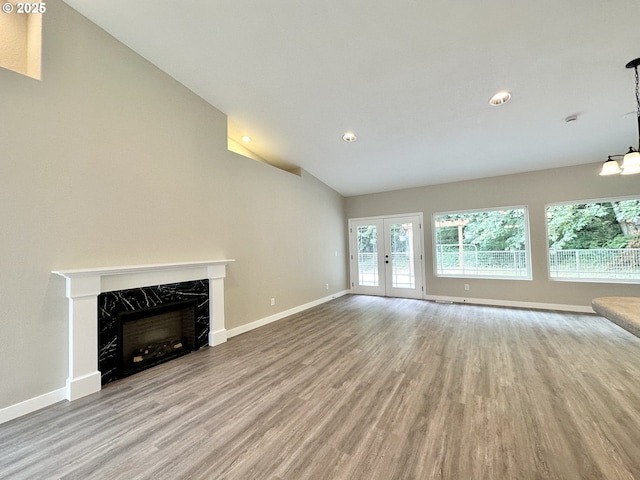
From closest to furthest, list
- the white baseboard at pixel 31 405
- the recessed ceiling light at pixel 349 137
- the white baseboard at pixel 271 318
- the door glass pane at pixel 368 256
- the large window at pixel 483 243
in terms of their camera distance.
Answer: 1. the white baseboard at pixel 31 405
2. the white baseboard at pixel 271 318
3. the recessed ceiling light at pixel 349 137
4. the large window at pixel 483 243
5. the door glass pane at pixel 368 256

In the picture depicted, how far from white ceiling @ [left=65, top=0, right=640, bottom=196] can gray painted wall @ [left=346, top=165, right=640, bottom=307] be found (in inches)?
21.4

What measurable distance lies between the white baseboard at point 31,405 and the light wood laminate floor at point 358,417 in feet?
0.23

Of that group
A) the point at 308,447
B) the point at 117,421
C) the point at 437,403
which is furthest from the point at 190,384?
the point at 437,403

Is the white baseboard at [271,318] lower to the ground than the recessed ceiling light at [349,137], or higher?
lower

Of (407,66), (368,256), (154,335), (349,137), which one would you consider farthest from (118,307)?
(368,256)

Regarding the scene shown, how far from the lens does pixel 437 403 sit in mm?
2092

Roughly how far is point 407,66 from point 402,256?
175 inches

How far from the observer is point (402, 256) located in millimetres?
6414

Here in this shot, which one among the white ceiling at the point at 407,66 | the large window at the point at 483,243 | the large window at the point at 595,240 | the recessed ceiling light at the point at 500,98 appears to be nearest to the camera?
the white ceiling at the point at 407,66

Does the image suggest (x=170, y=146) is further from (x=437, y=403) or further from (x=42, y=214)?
(x=437, y=403)

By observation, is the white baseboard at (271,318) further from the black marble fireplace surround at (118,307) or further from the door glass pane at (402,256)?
the door glass pane at (402,256)

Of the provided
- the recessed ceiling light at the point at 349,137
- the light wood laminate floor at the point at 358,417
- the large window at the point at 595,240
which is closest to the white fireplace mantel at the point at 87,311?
the light wood laminate floor at the point at 358,417

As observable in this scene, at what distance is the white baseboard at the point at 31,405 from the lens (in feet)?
6.58

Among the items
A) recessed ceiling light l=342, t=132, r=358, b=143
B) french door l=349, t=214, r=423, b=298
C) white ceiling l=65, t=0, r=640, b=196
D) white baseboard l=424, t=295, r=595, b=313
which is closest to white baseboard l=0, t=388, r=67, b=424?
white ceiling l=65, t=0, r=640, b=196
